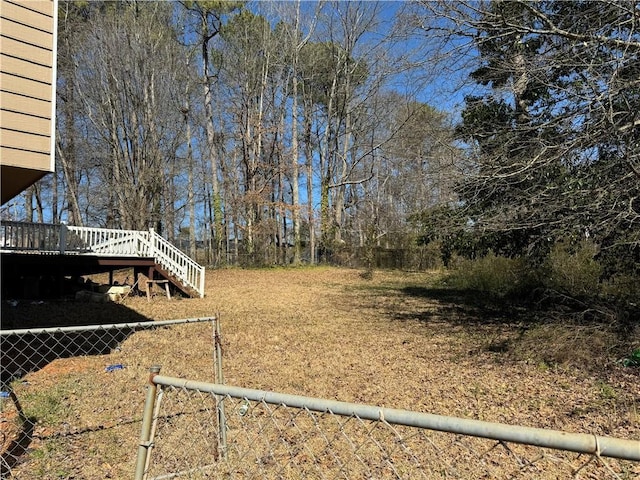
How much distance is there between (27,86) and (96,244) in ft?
28.2

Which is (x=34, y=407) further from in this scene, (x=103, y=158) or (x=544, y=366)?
(x=103, y=158)

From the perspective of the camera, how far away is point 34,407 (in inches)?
167

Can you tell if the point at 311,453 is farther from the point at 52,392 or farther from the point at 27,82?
the point at 27,82

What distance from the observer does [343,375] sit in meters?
5.61

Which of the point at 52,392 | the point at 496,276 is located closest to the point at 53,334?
the point at 52,392

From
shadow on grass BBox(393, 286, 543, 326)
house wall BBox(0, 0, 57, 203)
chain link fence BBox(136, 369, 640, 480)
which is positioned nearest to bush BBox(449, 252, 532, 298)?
shadow on grass BBox(393, 286, 543, 326)

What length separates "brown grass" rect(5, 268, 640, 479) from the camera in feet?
12.5

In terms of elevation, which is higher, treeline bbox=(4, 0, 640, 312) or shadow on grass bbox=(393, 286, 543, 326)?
treeline bbox=(4, 0, 640, 312)

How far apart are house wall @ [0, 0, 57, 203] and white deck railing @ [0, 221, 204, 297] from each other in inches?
256

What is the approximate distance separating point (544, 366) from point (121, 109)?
20801 millimetres

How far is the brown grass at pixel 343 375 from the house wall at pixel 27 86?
2287 millimetres

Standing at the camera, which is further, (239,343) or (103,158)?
(103,158)

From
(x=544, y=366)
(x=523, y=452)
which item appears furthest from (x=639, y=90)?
(x=523, y=452)

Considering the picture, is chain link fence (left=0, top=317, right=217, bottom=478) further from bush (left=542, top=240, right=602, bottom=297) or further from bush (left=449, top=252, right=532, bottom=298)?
bush (left=449, top=252, right=532, bottom=298)
